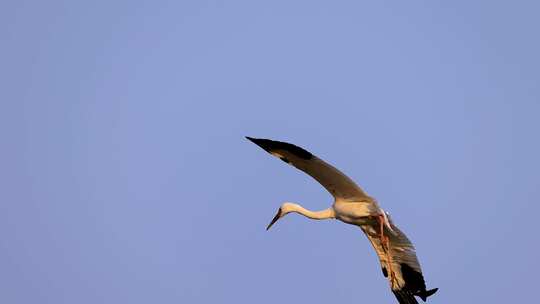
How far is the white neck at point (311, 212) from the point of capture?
22391 millimetres

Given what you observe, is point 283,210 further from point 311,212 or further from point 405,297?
point 405,297

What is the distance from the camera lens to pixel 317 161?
778 inches

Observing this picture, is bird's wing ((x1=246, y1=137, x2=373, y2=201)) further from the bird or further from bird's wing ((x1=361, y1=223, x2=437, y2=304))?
bird's wing ((x1=361, y1=223, x2=437, y2=304))

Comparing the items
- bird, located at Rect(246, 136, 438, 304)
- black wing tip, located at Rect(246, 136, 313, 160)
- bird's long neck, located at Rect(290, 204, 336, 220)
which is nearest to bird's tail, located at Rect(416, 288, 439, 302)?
bird, located at Rect(246, 136, 438, 304)

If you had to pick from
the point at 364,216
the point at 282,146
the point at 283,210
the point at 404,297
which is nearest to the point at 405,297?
the point at 404,297

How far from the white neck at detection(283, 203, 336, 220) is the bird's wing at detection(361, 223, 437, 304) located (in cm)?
95

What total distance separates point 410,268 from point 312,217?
2619 millimetres

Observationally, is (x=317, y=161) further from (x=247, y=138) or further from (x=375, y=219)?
(x=375, y=219)

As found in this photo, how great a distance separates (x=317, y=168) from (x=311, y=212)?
278cm

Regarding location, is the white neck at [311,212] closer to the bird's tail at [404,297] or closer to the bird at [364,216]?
the bird at [364,216]

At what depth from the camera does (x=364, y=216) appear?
21.7 m

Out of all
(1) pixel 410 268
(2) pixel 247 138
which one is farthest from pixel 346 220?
(2) pixel 247 138

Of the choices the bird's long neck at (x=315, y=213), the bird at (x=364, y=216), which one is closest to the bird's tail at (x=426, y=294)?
the bird at (x=364, y=216)

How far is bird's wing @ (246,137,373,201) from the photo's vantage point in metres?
19.7
